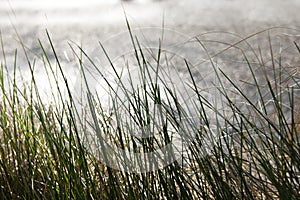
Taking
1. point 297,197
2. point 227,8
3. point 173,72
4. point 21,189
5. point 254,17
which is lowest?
point 297,197

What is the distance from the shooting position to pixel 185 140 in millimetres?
981

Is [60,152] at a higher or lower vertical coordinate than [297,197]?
higher

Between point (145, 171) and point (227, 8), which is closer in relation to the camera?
point (145, 171)

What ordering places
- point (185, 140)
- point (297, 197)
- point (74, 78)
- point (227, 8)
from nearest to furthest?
point (297, 197) → point (185, 140) → point (74, 78) → point (227, 8)

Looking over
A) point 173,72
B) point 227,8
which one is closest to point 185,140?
point 173,72

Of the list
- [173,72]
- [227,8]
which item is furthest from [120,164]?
[227,8]

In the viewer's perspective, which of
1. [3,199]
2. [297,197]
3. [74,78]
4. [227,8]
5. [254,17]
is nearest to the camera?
[297,197]

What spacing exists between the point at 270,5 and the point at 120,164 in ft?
12.3

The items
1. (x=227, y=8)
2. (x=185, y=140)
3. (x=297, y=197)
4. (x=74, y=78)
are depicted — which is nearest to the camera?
(x=297, y=197)

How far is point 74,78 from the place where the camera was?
4.75ft

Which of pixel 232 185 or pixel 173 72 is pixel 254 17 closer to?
pixel 173 72

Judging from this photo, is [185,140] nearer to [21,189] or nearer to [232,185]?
[232,185]

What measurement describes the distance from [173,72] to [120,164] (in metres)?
0.33

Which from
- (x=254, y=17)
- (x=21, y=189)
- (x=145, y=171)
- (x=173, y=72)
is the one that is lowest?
(x=145, y=171)
